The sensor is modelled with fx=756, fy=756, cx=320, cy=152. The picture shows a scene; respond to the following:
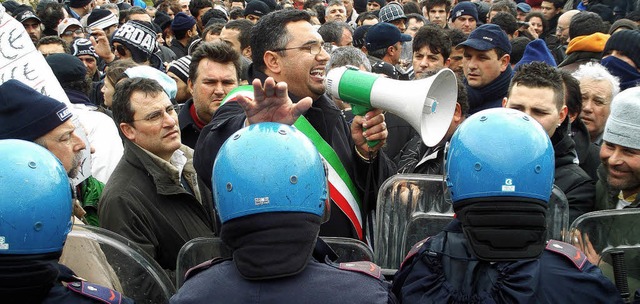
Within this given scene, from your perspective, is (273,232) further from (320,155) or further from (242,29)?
(242,29)

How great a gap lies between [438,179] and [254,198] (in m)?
1.48

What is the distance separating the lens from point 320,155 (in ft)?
8.25

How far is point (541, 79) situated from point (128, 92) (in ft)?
7.98

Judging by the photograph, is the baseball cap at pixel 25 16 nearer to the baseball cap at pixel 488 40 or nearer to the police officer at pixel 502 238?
the baseball cap at pixel 488 40

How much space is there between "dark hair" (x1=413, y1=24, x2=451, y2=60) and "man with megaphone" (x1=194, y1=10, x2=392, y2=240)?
326 centimetres

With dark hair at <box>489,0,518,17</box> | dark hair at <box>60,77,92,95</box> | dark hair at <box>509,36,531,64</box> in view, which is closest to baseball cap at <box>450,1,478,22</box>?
dark hair at <box>489,0,518,17</box>

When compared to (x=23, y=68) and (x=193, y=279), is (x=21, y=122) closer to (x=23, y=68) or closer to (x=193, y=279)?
(x=23, y=68)

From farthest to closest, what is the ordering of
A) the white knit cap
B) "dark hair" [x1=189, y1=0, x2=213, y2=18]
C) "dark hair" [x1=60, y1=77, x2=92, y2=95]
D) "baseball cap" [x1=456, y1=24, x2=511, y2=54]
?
"dark hair" [x1=189, y1=0, x2=213, y2=18]
"baseball cap" [x1=456, y1=24, x2=511, y2=54]
"dark hair" [x1=60, y1=77, x2=92, y2=95]
the white knit cap

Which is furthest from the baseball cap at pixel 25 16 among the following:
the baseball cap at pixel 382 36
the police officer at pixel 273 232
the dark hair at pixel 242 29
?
the police officer at pixel 273 232

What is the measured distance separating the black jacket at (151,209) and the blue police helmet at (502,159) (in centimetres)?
189

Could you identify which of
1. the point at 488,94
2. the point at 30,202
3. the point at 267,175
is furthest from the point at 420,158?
the point at 30,202

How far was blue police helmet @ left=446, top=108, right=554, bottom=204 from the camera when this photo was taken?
234 cm

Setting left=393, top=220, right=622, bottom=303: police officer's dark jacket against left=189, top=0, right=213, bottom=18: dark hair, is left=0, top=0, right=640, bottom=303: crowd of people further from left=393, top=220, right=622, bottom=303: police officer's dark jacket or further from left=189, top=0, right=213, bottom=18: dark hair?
left=189, top=0, right=213, bottom=18: dark hair

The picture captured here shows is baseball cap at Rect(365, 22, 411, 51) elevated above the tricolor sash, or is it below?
below
